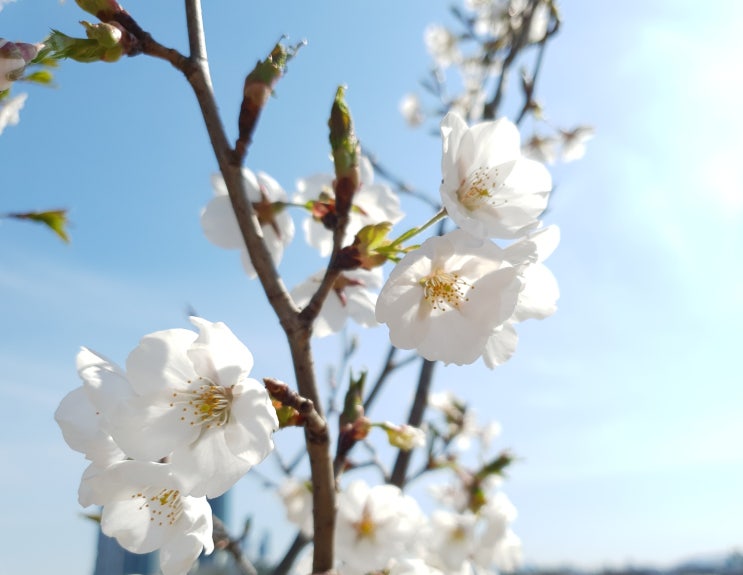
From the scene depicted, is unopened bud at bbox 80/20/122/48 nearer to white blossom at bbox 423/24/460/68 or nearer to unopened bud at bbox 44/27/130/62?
unopened bud at bbox 44/27/130/62

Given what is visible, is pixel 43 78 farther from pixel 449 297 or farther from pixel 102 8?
pixel 449 297

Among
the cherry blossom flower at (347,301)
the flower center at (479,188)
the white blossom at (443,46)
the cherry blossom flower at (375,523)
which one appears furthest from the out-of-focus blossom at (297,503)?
the white blossom at (443,46)

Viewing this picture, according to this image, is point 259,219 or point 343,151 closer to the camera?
point 343,151

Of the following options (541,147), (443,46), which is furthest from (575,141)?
(443,46)

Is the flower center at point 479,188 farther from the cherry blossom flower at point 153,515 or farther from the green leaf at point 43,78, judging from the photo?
the green leaf at point 43,78

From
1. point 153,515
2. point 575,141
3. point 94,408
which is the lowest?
point 153,515
